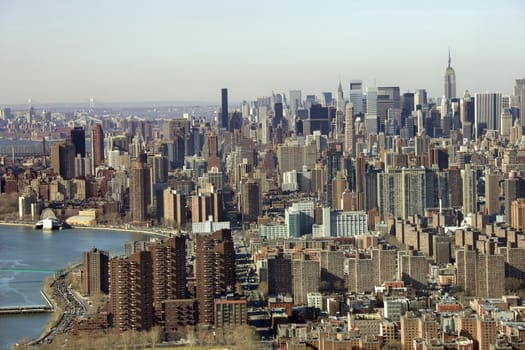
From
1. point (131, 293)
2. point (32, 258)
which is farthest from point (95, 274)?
point (32, 258)

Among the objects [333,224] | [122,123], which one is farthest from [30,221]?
[122,123]

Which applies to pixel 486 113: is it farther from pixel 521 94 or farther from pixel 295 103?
pixel 295 103

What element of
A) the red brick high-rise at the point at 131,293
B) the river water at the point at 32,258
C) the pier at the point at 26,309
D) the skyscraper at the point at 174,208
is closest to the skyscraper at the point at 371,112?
the skyscraper at the point at 174,208

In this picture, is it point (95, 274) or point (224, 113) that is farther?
point (224, 113)

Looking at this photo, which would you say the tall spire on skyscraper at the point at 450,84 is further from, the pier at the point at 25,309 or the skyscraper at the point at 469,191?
the pier at the point at 25,309

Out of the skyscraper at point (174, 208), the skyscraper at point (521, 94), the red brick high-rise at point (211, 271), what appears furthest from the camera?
the skyscraper at point (521, 94)

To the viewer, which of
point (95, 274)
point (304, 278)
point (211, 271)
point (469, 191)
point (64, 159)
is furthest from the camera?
point (64, 159)

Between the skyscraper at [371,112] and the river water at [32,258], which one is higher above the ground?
the skyscraper at [371,112]
